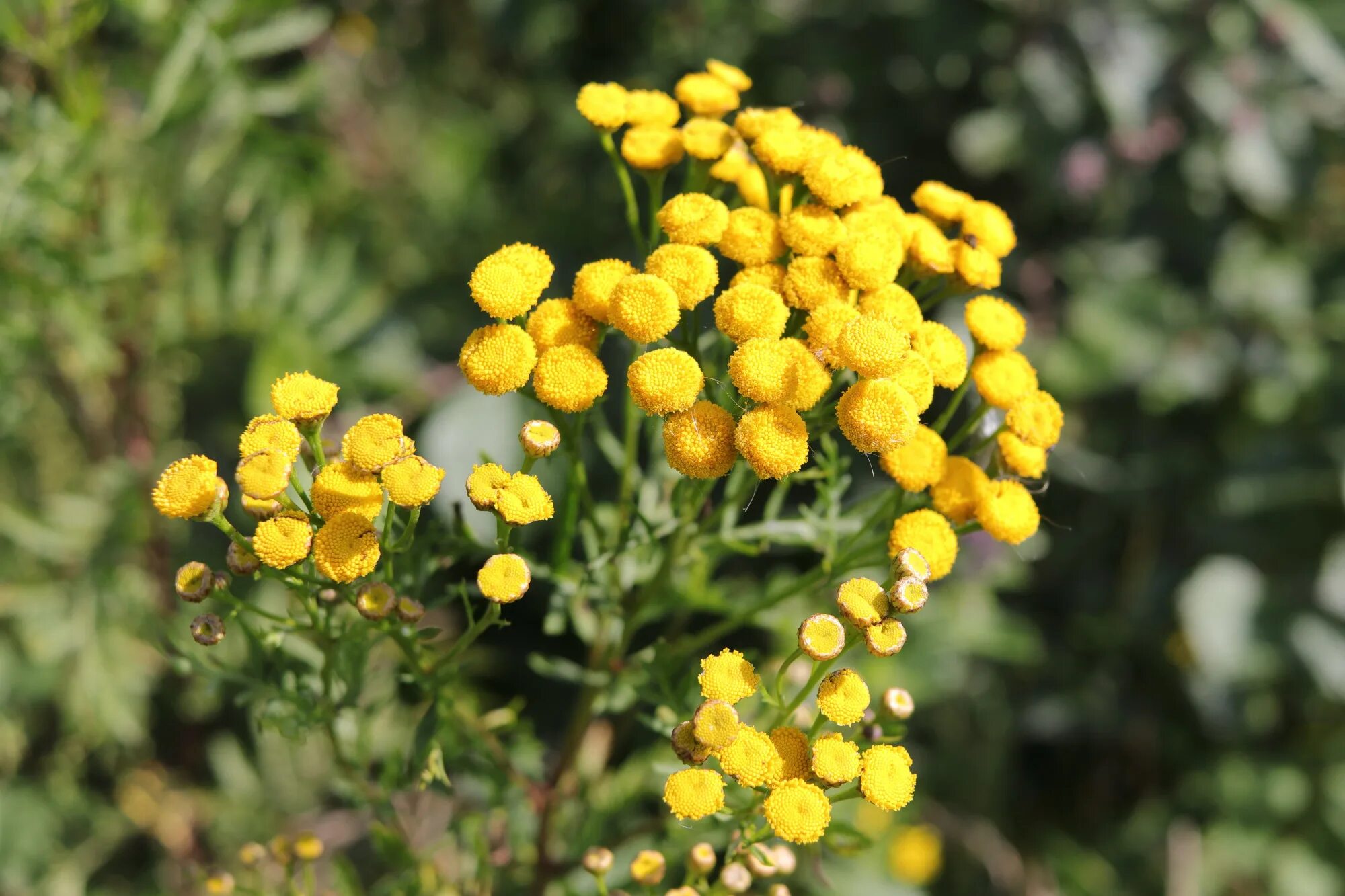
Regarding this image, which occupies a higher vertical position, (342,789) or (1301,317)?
(342,789)

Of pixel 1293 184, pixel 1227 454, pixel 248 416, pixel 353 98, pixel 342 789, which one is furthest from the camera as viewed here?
pixel 353 98

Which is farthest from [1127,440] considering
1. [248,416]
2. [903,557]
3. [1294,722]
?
[248,416]

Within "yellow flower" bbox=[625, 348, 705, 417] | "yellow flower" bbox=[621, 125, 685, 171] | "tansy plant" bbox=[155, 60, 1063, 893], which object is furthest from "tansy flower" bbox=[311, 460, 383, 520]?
"yellow flower" bbox=[621, 125, 685, 171]

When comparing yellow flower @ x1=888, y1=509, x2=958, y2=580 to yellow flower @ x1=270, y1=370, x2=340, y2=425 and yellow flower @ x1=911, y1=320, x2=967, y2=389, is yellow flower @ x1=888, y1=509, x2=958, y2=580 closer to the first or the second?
yellow flower @ x1=911, y1=320, x2=967, y2=389

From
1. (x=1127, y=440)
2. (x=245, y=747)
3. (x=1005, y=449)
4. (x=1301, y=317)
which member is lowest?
(x=245, y=747)

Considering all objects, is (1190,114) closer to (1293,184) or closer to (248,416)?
(1293,184)

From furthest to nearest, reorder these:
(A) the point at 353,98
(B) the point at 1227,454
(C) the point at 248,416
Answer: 1. (A) the point at 353,98
2. (B) the point at 1227,454
3. (C) the point at 248,416

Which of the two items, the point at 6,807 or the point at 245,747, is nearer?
the point at 6,807

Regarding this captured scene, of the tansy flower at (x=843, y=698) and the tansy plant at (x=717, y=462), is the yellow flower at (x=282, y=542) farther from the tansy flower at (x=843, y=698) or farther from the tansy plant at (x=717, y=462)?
the tansy flower at (x=843, y=698)
